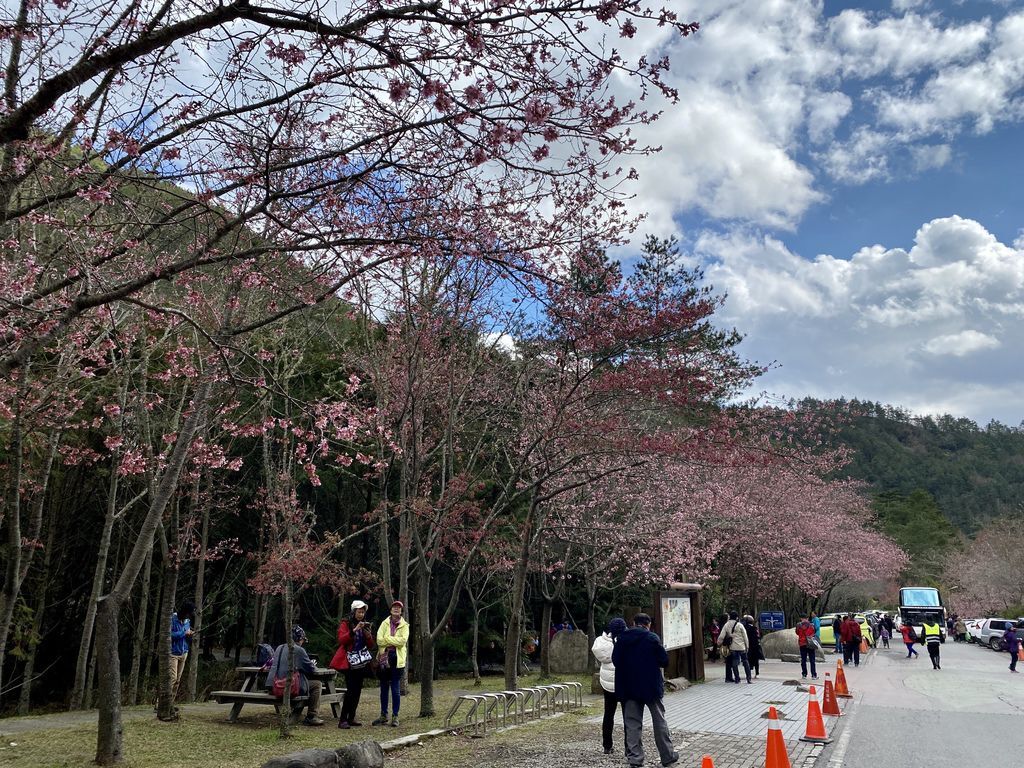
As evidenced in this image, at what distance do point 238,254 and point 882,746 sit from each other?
10.3 meters

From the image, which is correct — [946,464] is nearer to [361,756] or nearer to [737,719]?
[737,719]

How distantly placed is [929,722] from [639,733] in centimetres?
703

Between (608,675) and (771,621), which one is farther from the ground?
(608,675)

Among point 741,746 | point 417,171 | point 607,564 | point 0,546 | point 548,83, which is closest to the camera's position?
point 548,83

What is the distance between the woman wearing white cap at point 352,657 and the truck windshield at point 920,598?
4855 cm

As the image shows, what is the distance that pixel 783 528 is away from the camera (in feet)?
114

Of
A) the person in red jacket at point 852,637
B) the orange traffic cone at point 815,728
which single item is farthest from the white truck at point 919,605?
the orange traffic cone at point 815,728

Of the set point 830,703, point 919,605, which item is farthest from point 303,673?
point 919,605

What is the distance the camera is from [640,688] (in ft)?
28.3

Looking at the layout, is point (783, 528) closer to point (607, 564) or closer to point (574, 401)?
point (607, 564)

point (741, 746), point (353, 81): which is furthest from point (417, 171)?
point (741, 746)

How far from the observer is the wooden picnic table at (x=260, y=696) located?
35.1ft

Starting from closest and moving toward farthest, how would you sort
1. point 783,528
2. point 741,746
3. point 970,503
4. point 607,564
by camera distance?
point 741,746 < point 607,564 < point 783,528 < point 970,503

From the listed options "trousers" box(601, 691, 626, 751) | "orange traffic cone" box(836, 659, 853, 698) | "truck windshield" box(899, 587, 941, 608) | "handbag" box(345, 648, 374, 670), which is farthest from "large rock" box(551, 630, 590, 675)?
"truck windshield" box(899, 587, 941, 608)
